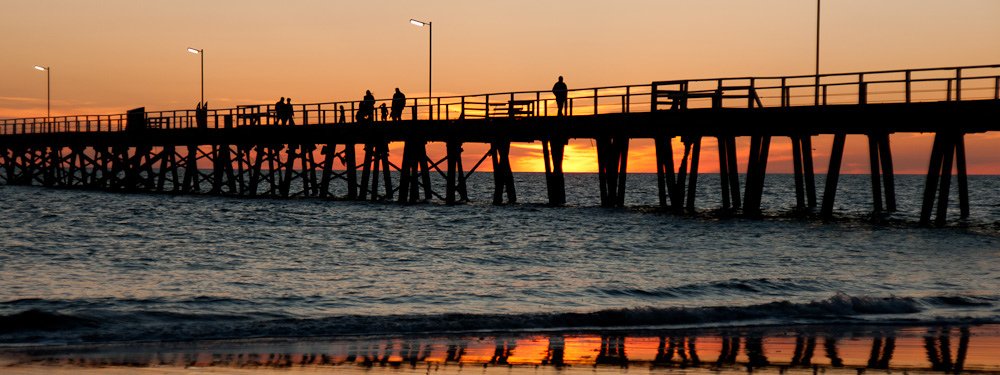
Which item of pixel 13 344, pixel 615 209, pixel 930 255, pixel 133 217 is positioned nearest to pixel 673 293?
pixel 930 255

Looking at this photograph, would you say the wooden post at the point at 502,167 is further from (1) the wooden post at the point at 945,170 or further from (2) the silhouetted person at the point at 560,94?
(1) the wooden post at the point at 945,170

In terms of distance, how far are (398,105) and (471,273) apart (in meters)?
23.4

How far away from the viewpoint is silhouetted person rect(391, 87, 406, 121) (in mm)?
46625

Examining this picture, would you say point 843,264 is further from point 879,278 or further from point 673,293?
point 673,293

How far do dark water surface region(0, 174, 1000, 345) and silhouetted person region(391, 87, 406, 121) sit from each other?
Result: 5732 mm

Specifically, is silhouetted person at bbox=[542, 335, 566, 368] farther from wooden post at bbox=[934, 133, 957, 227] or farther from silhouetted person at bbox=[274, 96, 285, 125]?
silhouetted person at bbox=[274, 96, 285, 125]

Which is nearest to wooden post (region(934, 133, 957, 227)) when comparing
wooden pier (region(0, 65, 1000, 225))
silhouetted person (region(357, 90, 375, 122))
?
wooden pier (region(0, 65, 1000, 225))

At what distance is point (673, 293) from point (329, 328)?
6.73 m

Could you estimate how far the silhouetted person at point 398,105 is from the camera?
46625 mm

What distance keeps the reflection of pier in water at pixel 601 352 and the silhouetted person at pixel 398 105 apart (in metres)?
31.9

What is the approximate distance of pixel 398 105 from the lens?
4681cm

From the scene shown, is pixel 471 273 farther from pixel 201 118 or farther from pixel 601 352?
pixel 201 118

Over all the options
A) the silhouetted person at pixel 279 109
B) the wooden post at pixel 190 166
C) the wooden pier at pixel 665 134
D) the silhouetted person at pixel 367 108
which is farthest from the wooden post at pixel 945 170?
the wooden post at pixel 190 166

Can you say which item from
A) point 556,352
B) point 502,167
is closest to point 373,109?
point 502,167
